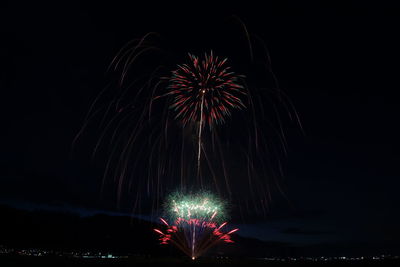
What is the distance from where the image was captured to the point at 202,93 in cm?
3628

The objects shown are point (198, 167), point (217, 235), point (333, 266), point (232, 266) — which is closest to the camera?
point (198, 167)

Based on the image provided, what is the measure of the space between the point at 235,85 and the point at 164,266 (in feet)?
101

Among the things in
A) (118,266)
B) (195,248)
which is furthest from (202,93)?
(118,266)

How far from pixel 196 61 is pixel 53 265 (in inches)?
1367

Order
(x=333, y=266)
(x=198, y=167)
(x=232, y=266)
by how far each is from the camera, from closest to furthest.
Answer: (x=198, y=167) < (x=232, y=266) < (x=333, y=266)

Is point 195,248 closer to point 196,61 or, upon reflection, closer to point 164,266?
point 164,266

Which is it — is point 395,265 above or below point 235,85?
below

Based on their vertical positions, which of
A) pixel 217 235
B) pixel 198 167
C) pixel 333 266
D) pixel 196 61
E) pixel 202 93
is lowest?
pixel 333 266

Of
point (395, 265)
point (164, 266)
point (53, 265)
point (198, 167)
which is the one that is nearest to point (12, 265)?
point (53, 265)

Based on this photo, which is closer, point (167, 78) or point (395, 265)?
point (167, 78)

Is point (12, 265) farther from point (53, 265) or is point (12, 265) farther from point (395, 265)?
point (395, 265)

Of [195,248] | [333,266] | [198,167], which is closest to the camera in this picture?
[198,167]

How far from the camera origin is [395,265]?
198 feet

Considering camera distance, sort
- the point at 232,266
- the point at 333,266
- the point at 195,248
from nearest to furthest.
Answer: the point at 195,248 < the point at 232,266 < the point at 333,266
